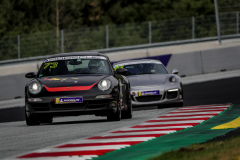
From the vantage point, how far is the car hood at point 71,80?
994 centimetres

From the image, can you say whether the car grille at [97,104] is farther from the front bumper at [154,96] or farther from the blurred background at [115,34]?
the blurred background at [115,34]

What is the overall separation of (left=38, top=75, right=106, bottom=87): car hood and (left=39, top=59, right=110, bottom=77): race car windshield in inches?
12.8

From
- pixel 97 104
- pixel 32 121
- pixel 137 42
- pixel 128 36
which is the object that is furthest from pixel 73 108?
pixel 137 42

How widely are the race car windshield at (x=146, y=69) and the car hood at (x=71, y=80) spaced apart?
412cm

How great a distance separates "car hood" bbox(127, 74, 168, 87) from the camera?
521 inches

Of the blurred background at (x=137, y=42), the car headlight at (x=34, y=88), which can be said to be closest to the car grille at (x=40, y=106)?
the car headlight at (x=34, y=88)

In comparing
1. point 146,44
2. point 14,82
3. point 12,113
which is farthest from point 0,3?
point 12,113

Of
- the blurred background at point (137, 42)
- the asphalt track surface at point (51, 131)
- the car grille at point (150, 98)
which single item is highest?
the blurred background at point (137, 42)

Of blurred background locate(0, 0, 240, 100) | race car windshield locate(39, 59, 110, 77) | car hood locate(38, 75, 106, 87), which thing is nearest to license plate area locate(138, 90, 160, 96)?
race car windshield locate(39, 59, 110, 77)

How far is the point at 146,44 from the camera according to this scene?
30.4 metres

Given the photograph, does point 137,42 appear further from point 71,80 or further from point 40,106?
point 40,106

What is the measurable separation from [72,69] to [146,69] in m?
3.87

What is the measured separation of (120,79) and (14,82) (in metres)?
9.86

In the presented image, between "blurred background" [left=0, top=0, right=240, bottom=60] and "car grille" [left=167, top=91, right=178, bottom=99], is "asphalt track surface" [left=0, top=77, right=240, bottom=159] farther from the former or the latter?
"blurred background" [left=0, top=0, right=240, bottom=60]
